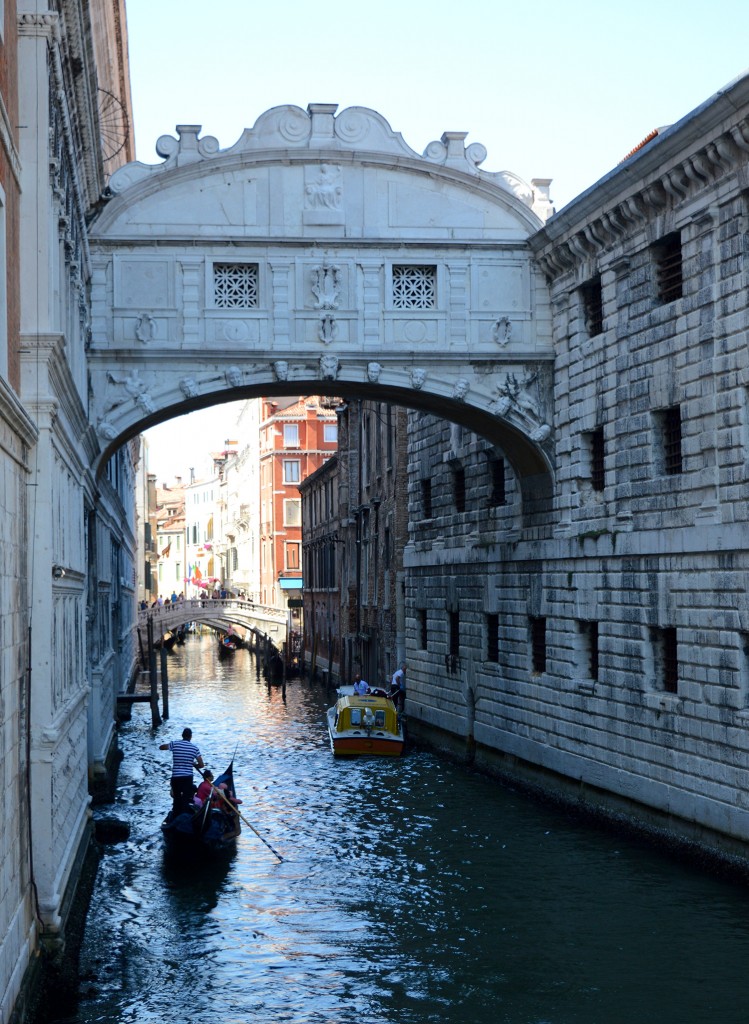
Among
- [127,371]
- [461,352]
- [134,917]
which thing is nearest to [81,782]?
[134,917]

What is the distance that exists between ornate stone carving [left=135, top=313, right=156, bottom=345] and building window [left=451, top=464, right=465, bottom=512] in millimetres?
7240

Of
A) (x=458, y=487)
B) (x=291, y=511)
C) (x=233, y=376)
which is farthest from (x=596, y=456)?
(x=291, y=511)

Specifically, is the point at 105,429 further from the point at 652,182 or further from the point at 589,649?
the point at 652,182

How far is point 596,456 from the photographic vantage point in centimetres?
1870

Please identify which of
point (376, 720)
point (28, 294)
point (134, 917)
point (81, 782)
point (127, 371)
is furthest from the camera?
point (376, 720)

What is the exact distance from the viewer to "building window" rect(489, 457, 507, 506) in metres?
22.2

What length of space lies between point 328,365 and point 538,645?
17.3ft

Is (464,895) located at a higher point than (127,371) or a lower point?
lower

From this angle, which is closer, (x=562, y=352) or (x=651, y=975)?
(x=651, y=975)

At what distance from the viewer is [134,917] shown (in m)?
13.8

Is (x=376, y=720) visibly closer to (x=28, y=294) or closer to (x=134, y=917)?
(x=134, y=917)

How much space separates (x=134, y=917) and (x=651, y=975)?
523 centimetres

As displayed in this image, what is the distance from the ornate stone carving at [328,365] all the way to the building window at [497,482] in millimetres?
4003

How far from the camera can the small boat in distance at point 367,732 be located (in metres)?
24.8
